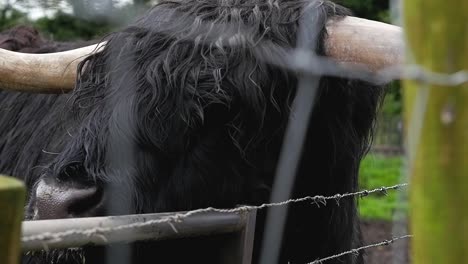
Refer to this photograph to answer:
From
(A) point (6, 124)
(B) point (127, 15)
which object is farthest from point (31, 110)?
(B) point (127, 15)

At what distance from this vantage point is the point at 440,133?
96 centimetres

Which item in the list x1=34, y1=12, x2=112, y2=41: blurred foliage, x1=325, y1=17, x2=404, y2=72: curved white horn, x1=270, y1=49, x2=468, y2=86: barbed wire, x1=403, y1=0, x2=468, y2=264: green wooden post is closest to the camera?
x1=403, y1=0, x2=468, y2=264: green wooden post

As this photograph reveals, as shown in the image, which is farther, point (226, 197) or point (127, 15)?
point (127, 15)

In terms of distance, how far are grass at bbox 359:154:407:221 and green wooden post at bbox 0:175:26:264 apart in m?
6.83

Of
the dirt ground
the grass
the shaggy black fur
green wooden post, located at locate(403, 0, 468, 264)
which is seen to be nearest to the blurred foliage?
the grass

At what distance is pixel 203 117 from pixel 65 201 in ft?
1.76

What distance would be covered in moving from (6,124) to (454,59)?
10.5ft

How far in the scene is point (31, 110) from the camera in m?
3.66

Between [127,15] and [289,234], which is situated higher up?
[127,15]

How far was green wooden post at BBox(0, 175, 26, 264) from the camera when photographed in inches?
40.3

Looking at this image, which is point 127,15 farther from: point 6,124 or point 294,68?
point 6,124

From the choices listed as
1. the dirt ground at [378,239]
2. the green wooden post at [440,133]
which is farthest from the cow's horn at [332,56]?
the dirt ground at [378,239]

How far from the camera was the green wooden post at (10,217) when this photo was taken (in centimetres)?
102

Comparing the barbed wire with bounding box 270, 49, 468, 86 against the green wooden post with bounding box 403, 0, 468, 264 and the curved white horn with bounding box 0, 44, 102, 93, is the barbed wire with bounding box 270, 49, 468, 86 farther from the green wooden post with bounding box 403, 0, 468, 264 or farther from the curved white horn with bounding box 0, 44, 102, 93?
the green wooden post with bounding box 403, 0, 468, 264
